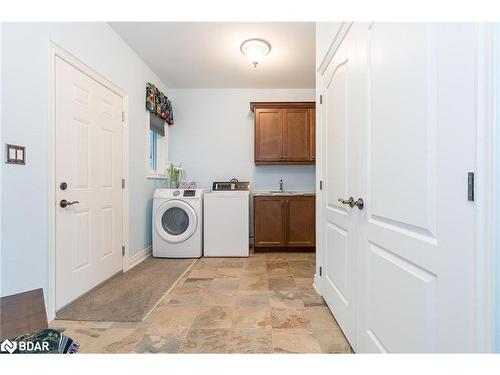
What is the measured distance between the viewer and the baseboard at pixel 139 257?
298 centimetres

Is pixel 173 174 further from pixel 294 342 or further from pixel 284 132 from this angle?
pixel 294 342

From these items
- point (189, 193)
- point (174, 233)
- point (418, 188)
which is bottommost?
point (174, 233)

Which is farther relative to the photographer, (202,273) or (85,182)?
(202,273)

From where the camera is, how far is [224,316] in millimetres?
1863

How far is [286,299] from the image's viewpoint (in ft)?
7.03

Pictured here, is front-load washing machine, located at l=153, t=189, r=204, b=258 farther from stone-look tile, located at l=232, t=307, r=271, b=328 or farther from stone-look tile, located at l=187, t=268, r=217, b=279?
stone-look tile, located at l=232, t=307, r=271, b=328

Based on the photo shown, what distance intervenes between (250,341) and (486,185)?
1483mm

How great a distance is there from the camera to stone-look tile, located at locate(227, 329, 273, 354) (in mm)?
1472

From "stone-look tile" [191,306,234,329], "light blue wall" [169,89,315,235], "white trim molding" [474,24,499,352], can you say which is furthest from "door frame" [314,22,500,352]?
"light blue wall" [169,89,315,235]

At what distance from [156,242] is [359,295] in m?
2.85

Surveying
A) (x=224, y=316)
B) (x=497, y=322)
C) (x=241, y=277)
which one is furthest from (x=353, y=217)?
(x=241, y=277)

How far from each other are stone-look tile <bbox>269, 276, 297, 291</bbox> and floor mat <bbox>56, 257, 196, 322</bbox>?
1023 mm

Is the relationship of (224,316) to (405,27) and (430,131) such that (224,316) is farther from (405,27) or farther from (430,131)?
(405,27)

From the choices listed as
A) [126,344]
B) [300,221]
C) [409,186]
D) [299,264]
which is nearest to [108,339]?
[126,344]
